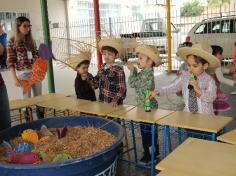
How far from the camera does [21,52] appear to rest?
4164 millimetres

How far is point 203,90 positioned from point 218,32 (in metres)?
6.78

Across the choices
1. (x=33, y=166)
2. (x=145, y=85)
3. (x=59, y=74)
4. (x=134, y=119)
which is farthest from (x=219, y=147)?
(x=59, y=74)

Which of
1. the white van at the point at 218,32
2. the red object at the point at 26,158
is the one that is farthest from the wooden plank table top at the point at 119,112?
the white van at the point at 218,32

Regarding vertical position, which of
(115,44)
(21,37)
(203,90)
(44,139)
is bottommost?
(44,139)

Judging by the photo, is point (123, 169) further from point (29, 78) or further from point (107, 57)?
point (29, 78)

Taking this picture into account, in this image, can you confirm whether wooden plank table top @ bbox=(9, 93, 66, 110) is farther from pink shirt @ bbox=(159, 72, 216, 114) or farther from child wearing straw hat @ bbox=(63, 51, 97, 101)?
pink shirt @ bbox=(159, 72, 216, 114)

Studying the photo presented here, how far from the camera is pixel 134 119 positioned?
104 inches

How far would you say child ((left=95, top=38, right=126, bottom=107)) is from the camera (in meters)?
3.32

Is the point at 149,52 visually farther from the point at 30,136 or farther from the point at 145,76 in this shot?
the point at 30,136

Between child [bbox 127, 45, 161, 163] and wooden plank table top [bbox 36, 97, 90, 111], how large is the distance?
538mm

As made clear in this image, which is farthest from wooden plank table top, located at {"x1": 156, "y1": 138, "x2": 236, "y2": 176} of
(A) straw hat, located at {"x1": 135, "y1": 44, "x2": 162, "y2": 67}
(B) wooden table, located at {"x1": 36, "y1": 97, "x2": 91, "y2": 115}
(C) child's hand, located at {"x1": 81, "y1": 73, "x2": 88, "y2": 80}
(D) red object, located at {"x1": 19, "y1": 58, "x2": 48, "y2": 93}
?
(D) red object, located at {"x1": 19, "y1": 58, "x2": 48, "y2": 93}

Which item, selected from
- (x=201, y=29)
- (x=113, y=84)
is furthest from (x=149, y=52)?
(x=201, y=29)

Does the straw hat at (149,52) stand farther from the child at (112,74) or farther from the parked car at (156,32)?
the parked car at (156,32)

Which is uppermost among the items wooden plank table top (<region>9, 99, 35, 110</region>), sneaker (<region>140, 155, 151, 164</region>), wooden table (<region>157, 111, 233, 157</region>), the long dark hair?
the long dark hair
